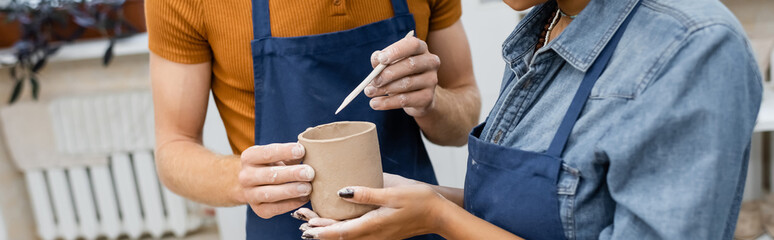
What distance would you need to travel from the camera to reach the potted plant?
2.74 m

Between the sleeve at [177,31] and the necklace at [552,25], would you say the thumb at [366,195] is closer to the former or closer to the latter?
the necklace at [552,25]

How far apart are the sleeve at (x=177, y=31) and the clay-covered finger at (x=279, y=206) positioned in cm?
36

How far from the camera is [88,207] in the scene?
311cm

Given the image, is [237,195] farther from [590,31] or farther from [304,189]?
[590,31]

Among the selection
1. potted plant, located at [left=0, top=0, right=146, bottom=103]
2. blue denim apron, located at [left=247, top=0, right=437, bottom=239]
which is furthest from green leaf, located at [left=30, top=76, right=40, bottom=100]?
blue denim apron, located at [left=247, top=0, right=437, bottom=239]

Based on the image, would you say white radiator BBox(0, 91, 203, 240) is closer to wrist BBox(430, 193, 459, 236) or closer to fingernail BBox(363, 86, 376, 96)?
fingernail BBox(363, 86, 376, 96)

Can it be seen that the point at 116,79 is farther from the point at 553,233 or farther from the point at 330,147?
the point at 553,233

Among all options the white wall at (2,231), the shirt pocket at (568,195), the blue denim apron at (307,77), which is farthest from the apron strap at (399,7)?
the white wall at (2,231)

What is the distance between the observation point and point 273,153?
0.90 metres

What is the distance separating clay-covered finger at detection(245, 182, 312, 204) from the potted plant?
6.98 ft

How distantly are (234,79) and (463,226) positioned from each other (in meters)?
0.58

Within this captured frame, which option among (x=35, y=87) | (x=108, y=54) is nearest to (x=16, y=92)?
(x=35, y=87)

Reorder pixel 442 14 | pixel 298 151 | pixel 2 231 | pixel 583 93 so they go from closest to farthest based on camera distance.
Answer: pixel 583 93 → pixel 298 151 → pixel 442 14 → pixel 2 231

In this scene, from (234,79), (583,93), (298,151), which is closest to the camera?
(583,93)
